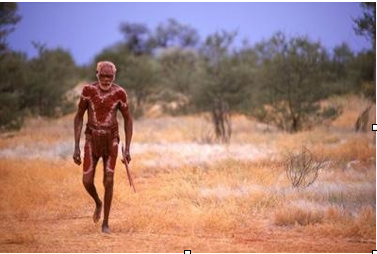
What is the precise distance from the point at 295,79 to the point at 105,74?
1604 cm

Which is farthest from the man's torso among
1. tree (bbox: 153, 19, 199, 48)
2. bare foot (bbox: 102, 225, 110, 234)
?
tree (bbox: 153, 19, 199, 48)

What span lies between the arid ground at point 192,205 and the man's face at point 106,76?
194 cm

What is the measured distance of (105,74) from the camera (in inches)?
268

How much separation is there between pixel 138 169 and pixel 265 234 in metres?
5.49

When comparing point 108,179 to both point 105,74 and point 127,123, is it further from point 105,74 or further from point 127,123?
point 105,74

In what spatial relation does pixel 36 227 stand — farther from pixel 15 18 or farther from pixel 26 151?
pixel 15 18

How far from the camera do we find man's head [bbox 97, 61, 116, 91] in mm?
6785

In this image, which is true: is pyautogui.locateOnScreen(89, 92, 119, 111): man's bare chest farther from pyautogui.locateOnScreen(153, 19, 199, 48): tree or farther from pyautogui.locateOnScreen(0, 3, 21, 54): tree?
pyautogui.locateOnScreen(153, 19, 199, 48): tree

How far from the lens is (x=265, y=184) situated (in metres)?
9.53

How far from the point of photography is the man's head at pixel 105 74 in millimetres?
6785

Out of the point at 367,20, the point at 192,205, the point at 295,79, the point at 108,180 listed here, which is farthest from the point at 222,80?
the point at 108,180

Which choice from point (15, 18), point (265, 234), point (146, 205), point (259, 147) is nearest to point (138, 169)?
point (146, 205)

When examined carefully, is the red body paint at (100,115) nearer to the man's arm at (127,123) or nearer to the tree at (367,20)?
the man's arm at (127,123)

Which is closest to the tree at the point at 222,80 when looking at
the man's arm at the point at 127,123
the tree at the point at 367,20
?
the tree at the point at 367,20
